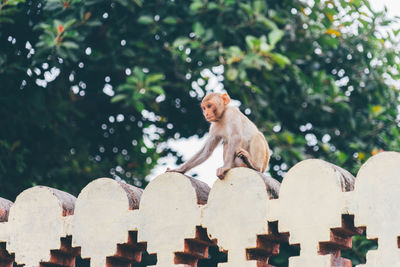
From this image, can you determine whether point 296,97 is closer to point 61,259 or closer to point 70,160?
point 70,160

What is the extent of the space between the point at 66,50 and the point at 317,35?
3392 millimetres

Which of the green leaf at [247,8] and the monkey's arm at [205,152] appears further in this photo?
the green leaf at [247,8]

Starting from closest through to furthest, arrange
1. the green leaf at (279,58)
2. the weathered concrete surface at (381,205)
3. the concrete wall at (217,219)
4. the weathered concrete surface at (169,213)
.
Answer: the weathered concrete surface at (381,205), the concrete wall at (217,219), the weathered concrete surface at (169,213), the green leaf at (279,58)

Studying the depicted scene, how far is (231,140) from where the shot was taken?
7.29 metres

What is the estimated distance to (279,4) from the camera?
1152cm

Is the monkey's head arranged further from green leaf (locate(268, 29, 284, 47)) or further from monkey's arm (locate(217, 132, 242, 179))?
green leaf (locate(268, 29, 284, 47))

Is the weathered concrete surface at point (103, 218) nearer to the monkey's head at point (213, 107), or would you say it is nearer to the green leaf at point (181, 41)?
the monkey's head at point (213, 107)

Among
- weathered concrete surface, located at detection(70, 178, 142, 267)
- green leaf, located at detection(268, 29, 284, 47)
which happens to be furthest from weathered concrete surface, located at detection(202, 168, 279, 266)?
green leaf, located at detection(268, 29, 284, 47)

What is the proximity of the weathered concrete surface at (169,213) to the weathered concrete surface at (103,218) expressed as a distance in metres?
0.14

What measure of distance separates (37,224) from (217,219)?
1.51 meters

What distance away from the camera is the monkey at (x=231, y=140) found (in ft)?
23.2

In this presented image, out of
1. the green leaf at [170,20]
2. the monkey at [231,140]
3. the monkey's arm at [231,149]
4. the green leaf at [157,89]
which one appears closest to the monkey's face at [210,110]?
the monkey at [231,140]

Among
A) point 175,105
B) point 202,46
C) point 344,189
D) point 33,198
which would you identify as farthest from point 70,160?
point 344,189

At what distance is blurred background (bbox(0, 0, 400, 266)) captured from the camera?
1050 centimetres
